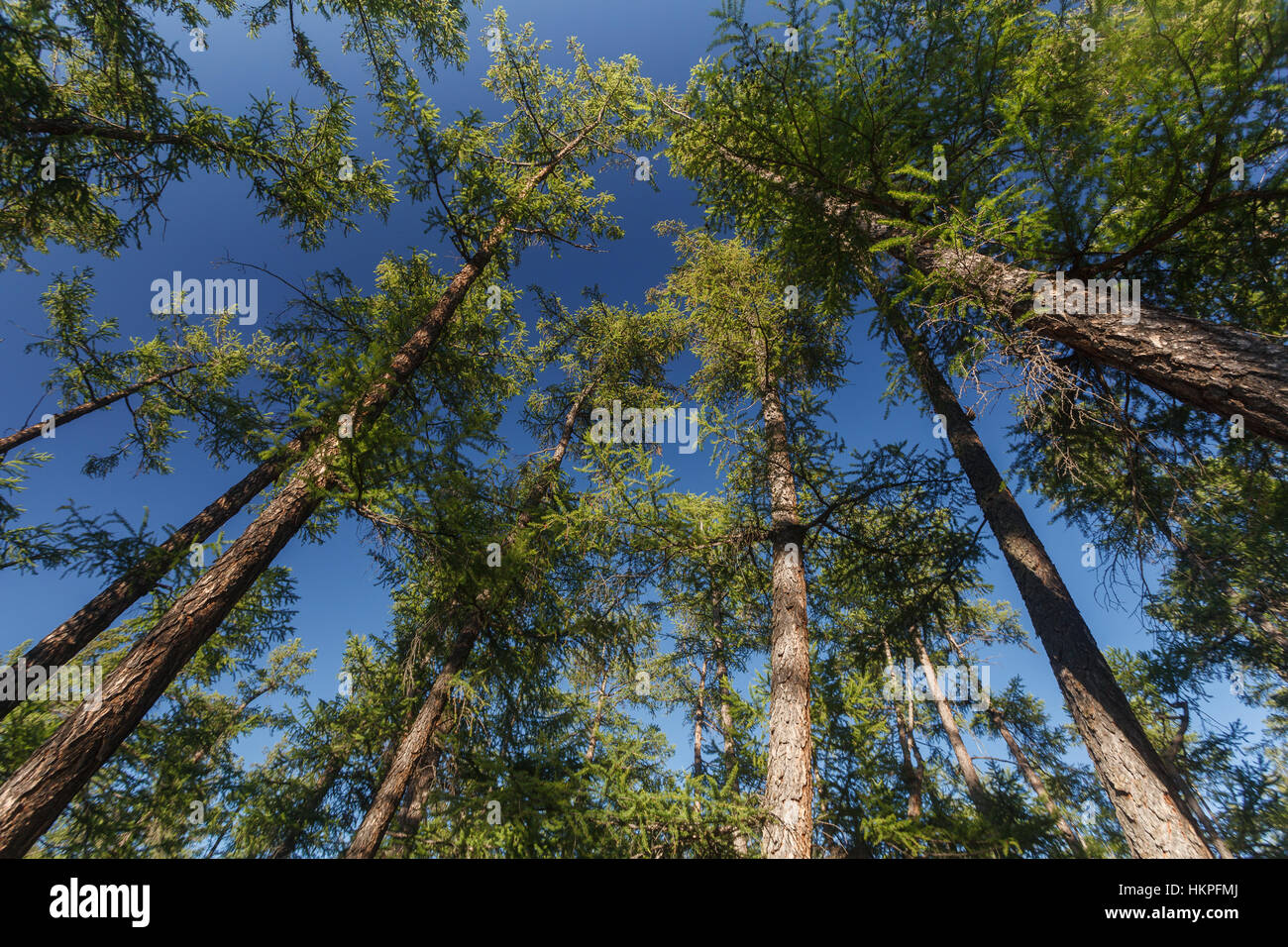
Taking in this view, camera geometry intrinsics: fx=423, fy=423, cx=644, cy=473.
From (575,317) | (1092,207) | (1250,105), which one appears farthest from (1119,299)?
(575,317)

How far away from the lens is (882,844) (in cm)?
495

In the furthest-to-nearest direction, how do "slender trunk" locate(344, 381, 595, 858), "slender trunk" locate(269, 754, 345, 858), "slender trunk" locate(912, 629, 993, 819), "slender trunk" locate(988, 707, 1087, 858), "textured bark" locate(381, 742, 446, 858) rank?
1. "slender trunk" locate(988, 707, 1087, 858)
2. "slender trunk" locate(912, 629, 993, 819)
3. "slender trunk" locate(269, 754, 345, 858)
4. "textured bark" locate(381, 742, 446, 858)
5. "slender trunk" locate(344, 381, 595, 858)

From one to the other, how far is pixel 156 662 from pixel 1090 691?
8284 millimetres

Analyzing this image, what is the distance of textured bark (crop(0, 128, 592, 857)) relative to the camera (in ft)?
9.62

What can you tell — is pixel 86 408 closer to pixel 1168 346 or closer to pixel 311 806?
pixel 311 806

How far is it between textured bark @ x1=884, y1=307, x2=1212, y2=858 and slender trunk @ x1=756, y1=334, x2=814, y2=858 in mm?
2359

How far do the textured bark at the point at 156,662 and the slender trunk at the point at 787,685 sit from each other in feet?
17.3

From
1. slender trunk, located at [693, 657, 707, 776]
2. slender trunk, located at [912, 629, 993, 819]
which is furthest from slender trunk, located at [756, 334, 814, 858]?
slender trunk, located at [693, 657, 707, 776]

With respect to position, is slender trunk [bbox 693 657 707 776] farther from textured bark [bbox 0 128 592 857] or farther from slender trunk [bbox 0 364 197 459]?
slender trunk [bbox 0 364 197 459]

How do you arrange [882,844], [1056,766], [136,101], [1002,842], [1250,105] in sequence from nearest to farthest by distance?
[1250,105] → [1002,842] → [882,844] → [136,101] → [1056,766]

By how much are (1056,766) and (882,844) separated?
14.6 meters

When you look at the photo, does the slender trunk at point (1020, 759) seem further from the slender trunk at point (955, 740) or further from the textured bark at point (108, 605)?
the textured bark at point (108, 605)

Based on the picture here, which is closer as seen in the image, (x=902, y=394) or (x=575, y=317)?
(x=902, y=394)
